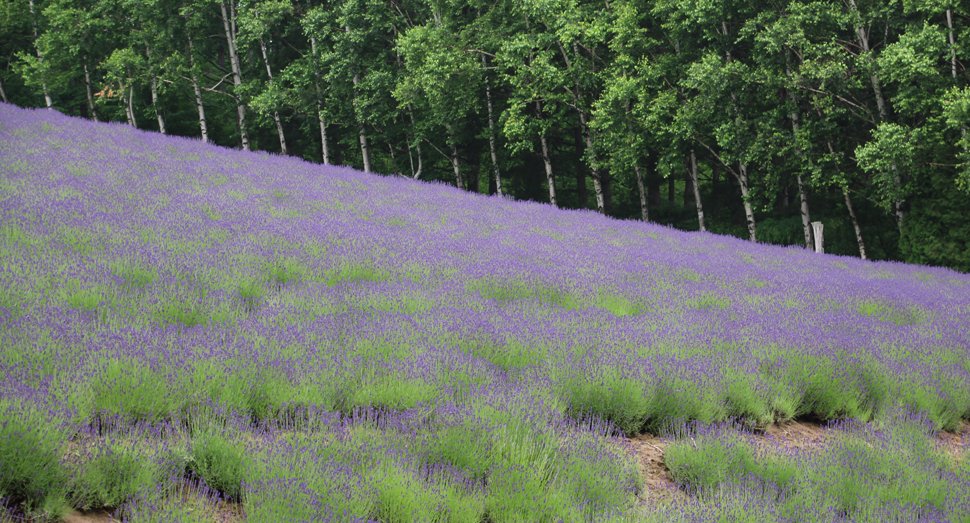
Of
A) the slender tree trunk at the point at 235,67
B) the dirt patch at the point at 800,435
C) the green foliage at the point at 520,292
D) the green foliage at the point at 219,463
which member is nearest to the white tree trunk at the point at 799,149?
the green foliage at the point at 520,292

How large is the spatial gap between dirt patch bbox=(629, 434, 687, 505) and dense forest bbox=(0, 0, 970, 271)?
15180 millimetres

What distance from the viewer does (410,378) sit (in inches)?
138

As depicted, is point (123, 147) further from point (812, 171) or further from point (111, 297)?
point (812, 171)

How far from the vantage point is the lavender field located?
251cm

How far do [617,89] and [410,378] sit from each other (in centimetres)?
1868

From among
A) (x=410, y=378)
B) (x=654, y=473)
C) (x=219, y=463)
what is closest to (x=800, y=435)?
(x=654, y=473)

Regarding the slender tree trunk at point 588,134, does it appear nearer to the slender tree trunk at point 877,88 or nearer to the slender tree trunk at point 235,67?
the slender tree trunk at point 877,88

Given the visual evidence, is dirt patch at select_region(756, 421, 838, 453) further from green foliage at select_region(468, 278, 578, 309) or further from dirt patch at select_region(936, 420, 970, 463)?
green foliage at select_region(468, 278, 578, 309)

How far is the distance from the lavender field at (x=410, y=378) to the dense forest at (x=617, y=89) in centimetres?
1196

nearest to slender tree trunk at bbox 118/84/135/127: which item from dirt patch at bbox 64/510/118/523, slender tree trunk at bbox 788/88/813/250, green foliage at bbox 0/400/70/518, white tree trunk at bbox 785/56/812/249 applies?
white tree trunk at bbox 785/56/812/249

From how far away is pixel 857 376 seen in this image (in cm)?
482

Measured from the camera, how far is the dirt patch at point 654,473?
3.18 meters

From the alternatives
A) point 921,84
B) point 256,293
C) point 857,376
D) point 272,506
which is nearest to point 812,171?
point 921,84

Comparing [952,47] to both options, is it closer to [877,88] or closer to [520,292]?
[877,88]
